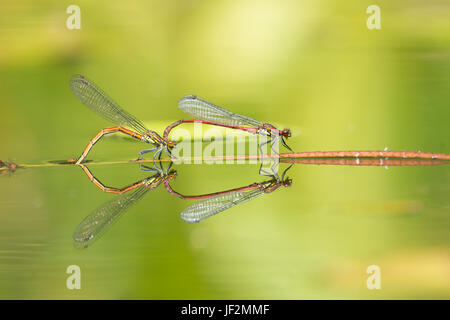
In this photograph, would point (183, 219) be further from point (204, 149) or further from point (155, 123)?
point (155, 123)

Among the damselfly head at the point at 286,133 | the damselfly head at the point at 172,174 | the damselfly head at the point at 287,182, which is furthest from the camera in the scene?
the damselfly head at the point at 286,133

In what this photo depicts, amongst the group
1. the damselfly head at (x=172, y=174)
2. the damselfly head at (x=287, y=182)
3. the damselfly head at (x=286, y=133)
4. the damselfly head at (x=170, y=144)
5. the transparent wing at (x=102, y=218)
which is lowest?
the transparent wing at (x=102, y=218)

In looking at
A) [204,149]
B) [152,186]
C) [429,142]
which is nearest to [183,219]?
[152,186]

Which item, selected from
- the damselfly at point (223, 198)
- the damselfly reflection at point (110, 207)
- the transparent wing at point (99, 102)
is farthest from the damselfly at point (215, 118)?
the damselfly at point (223, 198)

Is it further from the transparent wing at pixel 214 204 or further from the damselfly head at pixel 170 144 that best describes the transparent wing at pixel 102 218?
the damselfly head at pixel 170 144

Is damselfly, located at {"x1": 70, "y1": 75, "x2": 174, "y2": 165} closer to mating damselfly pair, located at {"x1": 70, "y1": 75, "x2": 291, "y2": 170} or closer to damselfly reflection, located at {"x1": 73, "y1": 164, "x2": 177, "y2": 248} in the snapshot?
mating damselfly pair, located at {"x1": 70, "y1": 75, "x2": 291, "y2": 170}

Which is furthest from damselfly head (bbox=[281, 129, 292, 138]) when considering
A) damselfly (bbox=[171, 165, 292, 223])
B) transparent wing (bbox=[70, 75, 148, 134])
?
transparent wing (bbox=[70, 75, 148, 134])
